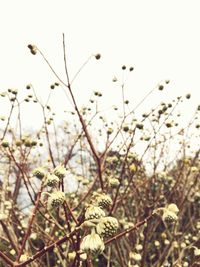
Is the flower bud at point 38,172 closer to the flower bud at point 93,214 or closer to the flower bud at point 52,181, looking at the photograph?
the flower bud at point 52,181

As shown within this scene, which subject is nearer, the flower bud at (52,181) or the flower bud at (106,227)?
the flower bud at (106,227)

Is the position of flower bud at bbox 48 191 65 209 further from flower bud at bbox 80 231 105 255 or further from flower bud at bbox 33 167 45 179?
flower bud at bbox 33 167 45 179

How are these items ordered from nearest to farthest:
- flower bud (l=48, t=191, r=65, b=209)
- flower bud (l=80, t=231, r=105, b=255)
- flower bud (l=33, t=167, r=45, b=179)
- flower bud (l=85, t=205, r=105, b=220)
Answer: flower bud (l=80, t=231, r=105, b=255) < flower bud (l=85, t=205, r=105, b=220) < flower bud (l=48, t=191, r=65, b=209) < flower bud (l=33, t=167, r=45, b=179)

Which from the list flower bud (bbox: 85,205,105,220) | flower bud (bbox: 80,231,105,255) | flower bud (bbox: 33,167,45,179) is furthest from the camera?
flower bud (bbox: 33,167,45,179)

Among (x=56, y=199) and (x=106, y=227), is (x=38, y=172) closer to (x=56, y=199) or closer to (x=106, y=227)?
(x=56, y=199)

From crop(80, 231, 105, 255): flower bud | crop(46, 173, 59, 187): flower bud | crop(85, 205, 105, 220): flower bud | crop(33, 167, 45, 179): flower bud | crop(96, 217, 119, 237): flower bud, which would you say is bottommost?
crop(80, 231, 105, 255): flower bud

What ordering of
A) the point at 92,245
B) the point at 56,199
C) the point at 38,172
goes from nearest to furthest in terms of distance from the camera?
1. the point at 92,245
2. the point at 56,199
3. the point at 38,172

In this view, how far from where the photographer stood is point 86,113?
418 cm

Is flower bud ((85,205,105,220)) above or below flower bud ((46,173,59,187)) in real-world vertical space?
below

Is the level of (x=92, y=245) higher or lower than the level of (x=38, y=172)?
lower

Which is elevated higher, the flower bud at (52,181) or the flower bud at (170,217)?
the flower bud at (52,181)

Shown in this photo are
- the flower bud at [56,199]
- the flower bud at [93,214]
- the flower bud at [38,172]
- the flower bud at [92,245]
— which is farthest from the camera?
the flower bud at [38,172]

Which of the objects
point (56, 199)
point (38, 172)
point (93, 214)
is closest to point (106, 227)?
point (93, 214)

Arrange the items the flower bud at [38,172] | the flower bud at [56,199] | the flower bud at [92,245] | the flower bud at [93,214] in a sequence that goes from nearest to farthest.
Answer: the flower bud at [92,245]
the flower bud at [93,214]
the flower bud at [56,199]
the flower bud at [38,172]
